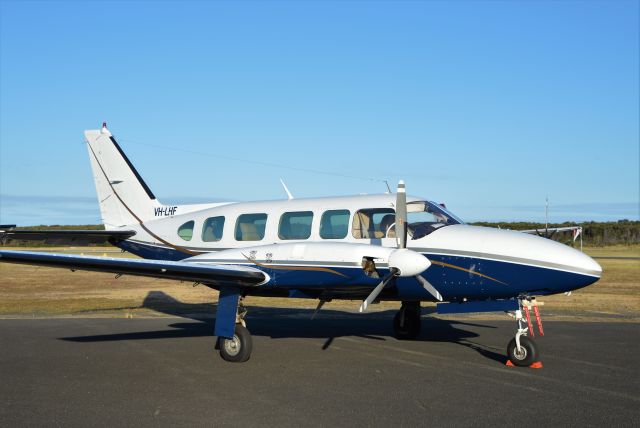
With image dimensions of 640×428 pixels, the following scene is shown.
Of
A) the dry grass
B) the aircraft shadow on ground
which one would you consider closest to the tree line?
the dry grass

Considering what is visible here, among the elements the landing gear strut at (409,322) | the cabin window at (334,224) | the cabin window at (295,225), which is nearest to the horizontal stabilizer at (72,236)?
the cabin window at (295,225)

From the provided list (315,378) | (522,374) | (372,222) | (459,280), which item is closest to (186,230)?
(372,222)

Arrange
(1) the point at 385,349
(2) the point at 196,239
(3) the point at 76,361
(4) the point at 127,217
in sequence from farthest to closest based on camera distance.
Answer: (4) the point at 127,217 < (2) the point at 196,239 < (1) the point at 385,349 < (3) the point at 76,361

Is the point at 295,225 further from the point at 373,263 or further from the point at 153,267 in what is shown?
the point at 153,267

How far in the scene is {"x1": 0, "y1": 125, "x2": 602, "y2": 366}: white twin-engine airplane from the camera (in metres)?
11.2

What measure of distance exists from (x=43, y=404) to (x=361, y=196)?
6915 mm

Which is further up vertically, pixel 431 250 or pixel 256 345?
pixel 431 250

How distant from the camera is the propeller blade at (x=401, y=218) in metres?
11.5

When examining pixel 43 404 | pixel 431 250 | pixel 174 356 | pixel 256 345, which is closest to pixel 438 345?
pixel 431 250

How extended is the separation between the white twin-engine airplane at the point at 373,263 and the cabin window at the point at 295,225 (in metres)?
0.02

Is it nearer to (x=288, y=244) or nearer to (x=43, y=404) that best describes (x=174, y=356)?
(x=288, y=244)

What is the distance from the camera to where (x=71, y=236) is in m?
15.8

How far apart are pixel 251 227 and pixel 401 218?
3836mm

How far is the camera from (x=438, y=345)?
1373cm
